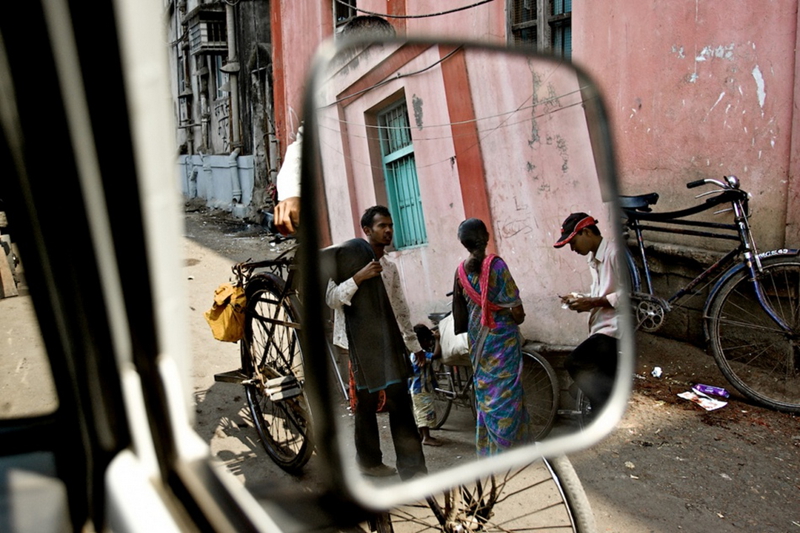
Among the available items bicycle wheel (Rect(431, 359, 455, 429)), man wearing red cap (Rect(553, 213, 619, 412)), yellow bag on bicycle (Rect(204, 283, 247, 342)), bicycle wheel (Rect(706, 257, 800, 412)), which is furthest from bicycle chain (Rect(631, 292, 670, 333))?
bicycle wheel (Rect(431, 359, 455, 429))

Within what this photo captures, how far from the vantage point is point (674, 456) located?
13.6 feet

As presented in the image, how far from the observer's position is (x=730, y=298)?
5051mm

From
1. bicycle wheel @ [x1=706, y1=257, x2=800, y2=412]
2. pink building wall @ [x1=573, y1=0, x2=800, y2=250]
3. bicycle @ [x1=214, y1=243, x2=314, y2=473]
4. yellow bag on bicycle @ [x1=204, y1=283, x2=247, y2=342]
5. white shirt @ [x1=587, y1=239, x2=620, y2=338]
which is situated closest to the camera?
white shirt @ [x1=587, y1=239, x2=620, y2=338]

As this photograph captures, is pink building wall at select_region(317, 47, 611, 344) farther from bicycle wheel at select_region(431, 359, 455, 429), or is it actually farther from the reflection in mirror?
bicycle wheel at select_region(431, 359, 455, 429)

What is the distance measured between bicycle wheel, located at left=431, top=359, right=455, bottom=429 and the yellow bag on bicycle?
11.0ft

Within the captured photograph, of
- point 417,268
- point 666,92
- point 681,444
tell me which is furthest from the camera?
point 666,92

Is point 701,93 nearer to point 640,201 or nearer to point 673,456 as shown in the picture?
point 640,201

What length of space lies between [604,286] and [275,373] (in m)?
2.91

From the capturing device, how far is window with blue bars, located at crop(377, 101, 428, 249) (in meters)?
1.04

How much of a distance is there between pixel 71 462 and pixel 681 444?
3.81 metres

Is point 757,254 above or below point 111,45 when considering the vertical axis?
below

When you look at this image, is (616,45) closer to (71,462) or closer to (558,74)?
(558,74)

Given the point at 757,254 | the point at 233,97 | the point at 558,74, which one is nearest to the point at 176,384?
the point at 558,74

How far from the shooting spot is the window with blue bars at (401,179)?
1044 millimetres
